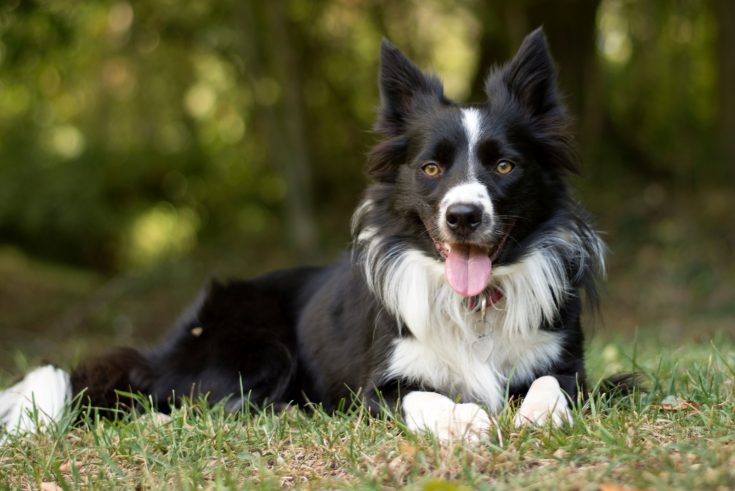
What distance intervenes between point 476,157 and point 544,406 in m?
1.21

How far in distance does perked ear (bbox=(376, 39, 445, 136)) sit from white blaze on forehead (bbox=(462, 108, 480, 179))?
31cm

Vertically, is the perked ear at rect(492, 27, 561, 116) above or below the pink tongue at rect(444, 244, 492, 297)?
above

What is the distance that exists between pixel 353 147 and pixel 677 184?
552cm

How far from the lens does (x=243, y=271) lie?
14258 millimetres

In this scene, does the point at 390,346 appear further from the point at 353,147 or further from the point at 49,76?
the point at 49,76

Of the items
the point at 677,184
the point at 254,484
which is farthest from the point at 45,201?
the point at 254,484

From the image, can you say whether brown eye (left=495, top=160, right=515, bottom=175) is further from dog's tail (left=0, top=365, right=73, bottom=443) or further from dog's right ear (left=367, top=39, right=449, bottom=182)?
dog's tail (left=0, top=365, right=73, bottom=443)

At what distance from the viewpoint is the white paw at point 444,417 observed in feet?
12.0

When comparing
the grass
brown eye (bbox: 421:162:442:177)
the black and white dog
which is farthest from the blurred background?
brown eye (bbox: 421:162:442:177)

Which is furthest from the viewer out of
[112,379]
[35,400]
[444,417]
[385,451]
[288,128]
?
[288,128]

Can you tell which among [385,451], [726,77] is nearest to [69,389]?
[385,451]

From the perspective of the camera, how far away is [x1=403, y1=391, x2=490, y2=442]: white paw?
3.65 metres

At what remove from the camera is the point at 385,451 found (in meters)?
3.59

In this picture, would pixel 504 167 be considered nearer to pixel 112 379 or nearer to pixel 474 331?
pixel 474 331
